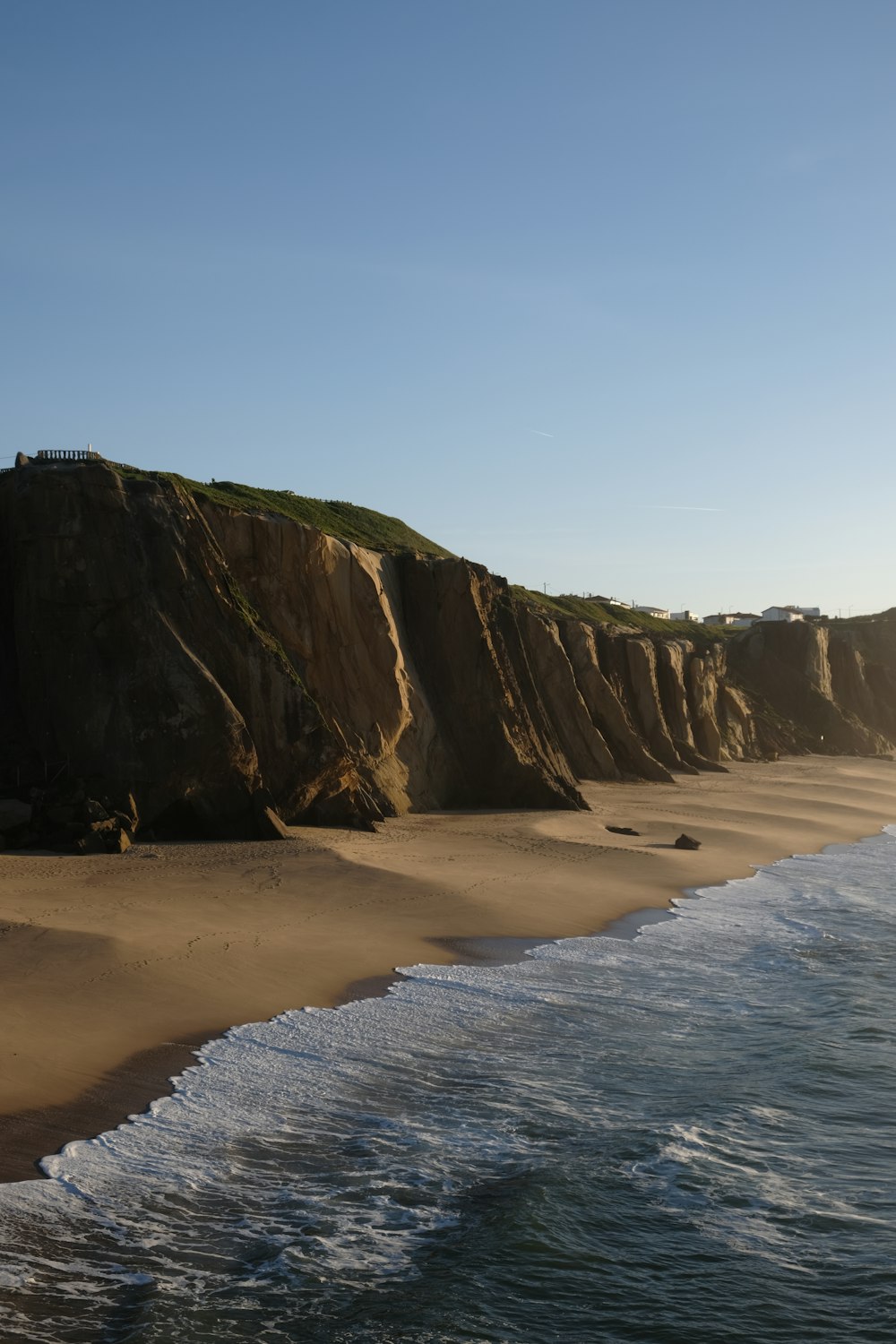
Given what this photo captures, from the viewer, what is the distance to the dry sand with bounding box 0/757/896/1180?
410 inches

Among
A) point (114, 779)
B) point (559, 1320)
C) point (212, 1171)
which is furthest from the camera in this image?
point (114, 779)

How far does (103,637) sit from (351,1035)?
11.4 metres

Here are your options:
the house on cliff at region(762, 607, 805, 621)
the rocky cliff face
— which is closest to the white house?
the house on cliff at region(762, 607, 805, 621)

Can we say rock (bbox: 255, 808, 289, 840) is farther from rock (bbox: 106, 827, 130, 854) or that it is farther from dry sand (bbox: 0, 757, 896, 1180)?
rock (bbox: 106, 827, 130, 854)

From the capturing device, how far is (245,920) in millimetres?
15914

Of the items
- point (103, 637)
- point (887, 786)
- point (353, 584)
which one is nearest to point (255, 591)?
point (353, 584)

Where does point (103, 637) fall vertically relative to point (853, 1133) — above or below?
above

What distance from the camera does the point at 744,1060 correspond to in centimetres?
1216

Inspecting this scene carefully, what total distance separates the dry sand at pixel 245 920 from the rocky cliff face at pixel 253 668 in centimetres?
148

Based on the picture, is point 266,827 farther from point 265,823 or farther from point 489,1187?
point 489,1187

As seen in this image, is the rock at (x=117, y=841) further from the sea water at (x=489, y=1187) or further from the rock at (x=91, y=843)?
the sea water at (x=489, y=1187)

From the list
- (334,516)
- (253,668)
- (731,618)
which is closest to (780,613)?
(731,618)

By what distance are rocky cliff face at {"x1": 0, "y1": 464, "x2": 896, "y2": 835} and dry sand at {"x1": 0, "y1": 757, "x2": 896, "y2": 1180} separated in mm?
1476

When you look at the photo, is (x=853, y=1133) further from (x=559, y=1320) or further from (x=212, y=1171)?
(x=212, y=1171)
